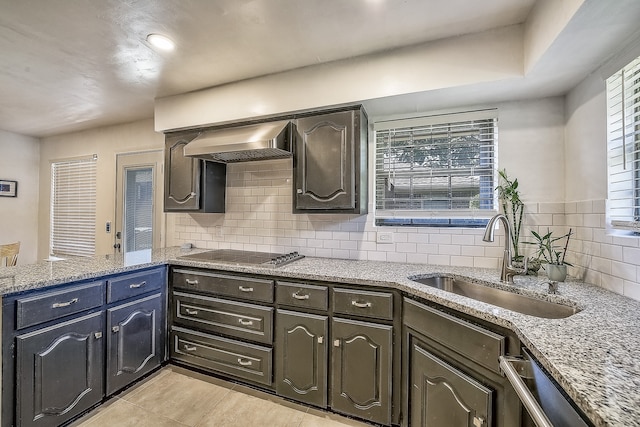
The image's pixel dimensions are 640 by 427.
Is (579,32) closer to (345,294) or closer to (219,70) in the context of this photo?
(345,294)

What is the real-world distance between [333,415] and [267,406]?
1.54ft

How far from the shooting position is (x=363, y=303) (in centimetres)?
176

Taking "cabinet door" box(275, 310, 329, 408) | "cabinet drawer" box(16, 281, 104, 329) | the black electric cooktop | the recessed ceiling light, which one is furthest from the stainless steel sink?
the recessed ceiling light

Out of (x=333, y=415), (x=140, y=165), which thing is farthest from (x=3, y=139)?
(x=333, y=415)

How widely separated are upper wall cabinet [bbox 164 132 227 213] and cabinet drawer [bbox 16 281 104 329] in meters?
1.03

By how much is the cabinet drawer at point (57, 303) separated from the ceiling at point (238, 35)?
5.35ft

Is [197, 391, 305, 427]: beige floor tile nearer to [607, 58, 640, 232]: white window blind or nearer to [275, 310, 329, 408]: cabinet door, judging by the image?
[275, 310, 329, 408]: cabinet door

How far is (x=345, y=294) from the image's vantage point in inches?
71.2

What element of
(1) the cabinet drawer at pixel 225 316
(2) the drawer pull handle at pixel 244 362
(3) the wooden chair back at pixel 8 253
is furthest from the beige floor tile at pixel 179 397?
(3) the wooden chair back at pixel 8 253

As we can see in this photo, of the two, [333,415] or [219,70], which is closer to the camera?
[333,415]

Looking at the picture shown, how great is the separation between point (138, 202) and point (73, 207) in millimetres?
1333

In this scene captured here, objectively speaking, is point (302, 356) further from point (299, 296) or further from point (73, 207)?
point (73, 207)

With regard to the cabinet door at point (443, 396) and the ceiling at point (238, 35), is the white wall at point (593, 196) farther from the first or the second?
the cabinet door at point (443, 396)

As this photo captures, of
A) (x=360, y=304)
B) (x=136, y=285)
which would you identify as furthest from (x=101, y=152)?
(x=360, y=304)
